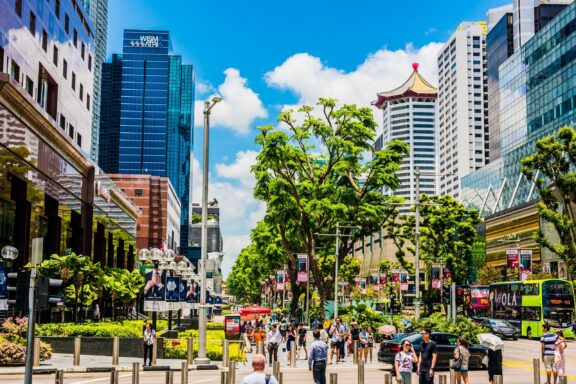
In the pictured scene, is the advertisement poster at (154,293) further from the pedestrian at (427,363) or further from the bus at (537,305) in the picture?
the bus at (537,305)

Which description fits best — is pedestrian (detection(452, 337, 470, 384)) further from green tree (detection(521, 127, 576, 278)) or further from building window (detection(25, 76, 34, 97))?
building window (detection(25, 76, 34, 97))

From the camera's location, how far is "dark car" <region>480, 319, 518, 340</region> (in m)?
52.5

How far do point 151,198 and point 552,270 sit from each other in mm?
77682

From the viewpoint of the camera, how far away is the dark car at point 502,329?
52531 mm

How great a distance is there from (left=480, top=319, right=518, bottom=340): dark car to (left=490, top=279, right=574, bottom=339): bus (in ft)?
4.66

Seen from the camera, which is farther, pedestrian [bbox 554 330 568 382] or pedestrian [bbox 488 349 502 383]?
pedestrian [bbox 554 330 568 382]

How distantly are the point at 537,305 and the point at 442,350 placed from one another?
24541 mm

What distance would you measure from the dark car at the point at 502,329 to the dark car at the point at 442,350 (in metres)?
23.4

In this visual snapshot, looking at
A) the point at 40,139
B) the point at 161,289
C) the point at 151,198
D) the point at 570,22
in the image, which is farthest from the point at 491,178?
the point at 161,289

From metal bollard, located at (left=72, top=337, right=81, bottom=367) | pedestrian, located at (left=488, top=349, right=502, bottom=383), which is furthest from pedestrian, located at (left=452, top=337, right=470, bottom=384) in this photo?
metal bollard, located at (left=72, top=337, right=81, bottom=367)

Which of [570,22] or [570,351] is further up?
[570,22]

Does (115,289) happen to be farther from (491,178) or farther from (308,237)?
(491,178)

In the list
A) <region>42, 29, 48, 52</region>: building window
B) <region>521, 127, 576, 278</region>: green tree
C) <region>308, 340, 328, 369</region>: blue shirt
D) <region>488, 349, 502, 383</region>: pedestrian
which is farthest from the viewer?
<region>521, 127, 576, 278</region>: green tree

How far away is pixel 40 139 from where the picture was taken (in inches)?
1860
